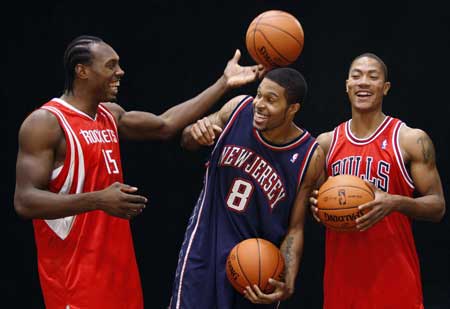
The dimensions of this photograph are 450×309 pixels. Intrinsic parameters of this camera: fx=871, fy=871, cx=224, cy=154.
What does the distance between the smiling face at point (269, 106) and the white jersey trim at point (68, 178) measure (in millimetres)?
797

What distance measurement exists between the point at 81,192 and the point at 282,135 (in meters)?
0.95

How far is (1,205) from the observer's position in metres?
5.46

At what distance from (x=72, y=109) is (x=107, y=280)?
29.4 inches

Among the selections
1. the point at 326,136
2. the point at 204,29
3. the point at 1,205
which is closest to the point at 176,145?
the point at 204,29

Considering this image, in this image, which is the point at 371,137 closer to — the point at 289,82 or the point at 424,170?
the point at 424,170

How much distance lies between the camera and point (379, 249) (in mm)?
A: 4004

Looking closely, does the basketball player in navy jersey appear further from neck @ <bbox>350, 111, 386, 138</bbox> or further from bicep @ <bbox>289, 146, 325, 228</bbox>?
neck @ <bbox>350, 111, 386, 138</bbox>

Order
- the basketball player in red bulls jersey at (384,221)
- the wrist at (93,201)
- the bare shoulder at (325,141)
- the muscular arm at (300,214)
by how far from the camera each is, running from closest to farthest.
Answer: the wrist at (93,201) < the muscular arm at (300,214) < the basketball player in red bulls jersey at (384,221) < the bare shoulder at (325,141)

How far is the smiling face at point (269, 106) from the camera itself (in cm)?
386

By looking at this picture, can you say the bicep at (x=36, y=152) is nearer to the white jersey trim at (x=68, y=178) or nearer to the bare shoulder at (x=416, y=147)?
the white jersey trim at (x=68, y=178)

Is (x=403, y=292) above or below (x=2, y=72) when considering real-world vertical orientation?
below

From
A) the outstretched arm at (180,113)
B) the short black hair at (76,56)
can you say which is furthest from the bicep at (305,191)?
the short black hair at (76,56)

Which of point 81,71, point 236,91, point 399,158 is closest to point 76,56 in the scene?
point 81,71

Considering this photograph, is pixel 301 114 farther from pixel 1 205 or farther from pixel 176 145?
pixel 1 205
